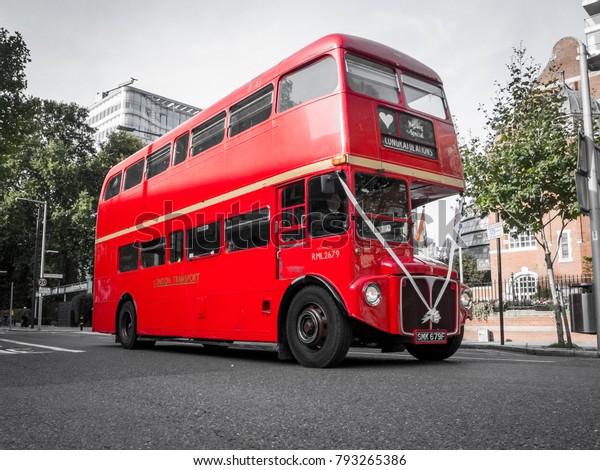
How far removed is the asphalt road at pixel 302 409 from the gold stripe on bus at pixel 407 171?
8.46 feet

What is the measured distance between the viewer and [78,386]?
5516 mm

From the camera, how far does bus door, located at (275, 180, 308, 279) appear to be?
308 inches

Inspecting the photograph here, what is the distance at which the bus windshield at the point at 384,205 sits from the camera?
7.39 m

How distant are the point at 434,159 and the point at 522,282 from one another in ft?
95.0

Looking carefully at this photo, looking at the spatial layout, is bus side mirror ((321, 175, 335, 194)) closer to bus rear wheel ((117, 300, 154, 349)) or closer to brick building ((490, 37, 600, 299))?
bus rear wheel ((117, 300, 154, 349))

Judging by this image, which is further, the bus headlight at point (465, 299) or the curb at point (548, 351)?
the curb at point (548, 351)

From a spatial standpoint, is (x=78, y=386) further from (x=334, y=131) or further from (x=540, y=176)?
(x=540, y=176)

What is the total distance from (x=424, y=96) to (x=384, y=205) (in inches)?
82.9

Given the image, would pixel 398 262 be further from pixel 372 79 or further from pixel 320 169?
pixel 372 79

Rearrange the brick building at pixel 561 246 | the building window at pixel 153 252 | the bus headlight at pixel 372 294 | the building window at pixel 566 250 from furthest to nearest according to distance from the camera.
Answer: the building window at pixel 566 250 → the brick building at pixel 561 246 → the building window at pixel 153 252 → the bus headlight at pixel 372 294

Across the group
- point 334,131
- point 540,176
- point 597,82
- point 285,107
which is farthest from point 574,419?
point 597,82

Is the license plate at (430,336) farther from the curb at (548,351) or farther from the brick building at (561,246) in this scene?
the brick building at (561,246)

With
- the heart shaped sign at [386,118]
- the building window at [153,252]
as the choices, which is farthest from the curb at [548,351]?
the building window at [153,252]

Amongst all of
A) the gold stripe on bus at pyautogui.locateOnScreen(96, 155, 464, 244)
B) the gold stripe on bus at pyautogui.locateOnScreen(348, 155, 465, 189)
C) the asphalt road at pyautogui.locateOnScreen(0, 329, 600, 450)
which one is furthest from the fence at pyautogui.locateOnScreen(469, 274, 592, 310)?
the asphalt road at pyautogui.locateOnScreen(0, 329, 600, 450)
